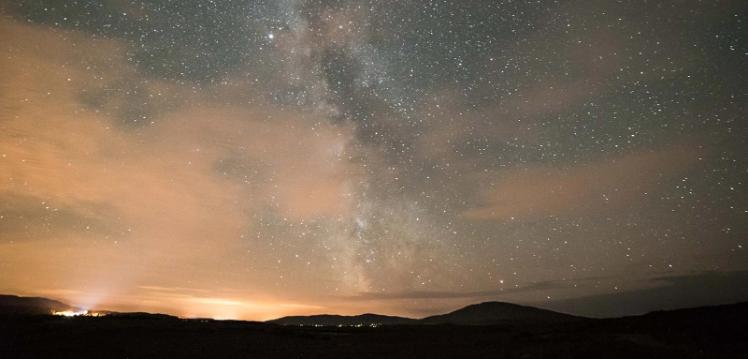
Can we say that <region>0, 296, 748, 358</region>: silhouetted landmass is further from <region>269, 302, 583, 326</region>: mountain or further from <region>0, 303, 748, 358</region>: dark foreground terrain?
<region>269, 302, 583, 326</region>: mountain

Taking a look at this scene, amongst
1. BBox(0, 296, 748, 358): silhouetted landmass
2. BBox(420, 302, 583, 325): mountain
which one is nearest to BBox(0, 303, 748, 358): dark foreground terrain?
BBox(0, 296, 748, 358): silhouetted landmass

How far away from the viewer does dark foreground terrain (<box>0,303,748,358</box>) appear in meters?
22.7

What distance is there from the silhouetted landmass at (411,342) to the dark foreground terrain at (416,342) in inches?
1.8

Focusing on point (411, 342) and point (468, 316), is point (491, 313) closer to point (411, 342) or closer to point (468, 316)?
point (468, 316)

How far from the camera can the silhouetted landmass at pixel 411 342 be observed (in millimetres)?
22734

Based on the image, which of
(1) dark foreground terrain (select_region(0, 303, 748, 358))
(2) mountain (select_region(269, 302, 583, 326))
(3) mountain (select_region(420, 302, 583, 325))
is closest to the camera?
(1) dark foreground terrain (select_region(0, 303, 748, 358))

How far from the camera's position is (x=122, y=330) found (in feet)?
99.6

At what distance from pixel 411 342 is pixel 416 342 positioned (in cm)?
32

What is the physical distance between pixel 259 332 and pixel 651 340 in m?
25.1

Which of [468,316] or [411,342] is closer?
[411,342]

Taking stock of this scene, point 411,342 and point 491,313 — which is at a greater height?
point 411,342

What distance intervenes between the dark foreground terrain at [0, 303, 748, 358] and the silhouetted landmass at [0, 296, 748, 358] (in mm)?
45

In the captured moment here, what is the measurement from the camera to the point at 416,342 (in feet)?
94.6

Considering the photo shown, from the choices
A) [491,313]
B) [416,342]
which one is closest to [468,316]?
[491,313]
